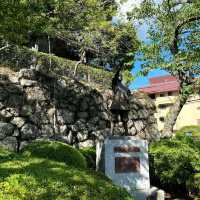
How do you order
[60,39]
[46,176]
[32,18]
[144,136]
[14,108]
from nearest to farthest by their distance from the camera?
[46,176]
[32,18]
[14,108]
[144,136]
[60,39]

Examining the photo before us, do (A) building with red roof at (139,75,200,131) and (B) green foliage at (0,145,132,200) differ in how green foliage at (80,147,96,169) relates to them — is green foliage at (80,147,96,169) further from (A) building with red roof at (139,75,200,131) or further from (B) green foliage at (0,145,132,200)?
(A) building with red roof at (139,75,200,131)

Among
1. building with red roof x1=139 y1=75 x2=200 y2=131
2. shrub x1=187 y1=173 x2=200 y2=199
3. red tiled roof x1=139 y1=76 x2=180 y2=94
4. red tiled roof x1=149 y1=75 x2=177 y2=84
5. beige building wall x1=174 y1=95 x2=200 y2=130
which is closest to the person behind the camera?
shrub x1=187 y1=173 x2=200 y2=199

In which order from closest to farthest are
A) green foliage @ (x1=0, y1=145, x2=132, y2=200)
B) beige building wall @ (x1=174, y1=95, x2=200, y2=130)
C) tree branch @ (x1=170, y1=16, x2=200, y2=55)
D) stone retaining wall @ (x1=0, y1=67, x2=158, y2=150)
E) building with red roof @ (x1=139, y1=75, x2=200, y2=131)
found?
1. green foliage @ (x1=0, y1=145, x2=132, y2=200)
2. tree branch @ (x1=170, y1=16, x2=200, y2=55)
3. stone retaining wall @ (x1=0, y1=67, x2=158, y2=150)
4. beige building wall @ (x1=174, y1=95, x2=200, y2=130)
5. building with red roof @ (x1=139, y1=75, x2=200, y2=131)

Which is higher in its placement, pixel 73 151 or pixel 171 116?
pixel 171 116

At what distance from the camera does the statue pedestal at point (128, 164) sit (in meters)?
13.2

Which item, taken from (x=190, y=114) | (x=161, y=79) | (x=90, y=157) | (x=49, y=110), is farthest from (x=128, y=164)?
(x=161, y=79)

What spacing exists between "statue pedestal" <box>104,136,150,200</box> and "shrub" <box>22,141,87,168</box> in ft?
3.36

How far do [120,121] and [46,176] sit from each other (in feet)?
61.2

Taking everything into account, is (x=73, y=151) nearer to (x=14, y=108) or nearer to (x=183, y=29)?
(x=14, y=108)

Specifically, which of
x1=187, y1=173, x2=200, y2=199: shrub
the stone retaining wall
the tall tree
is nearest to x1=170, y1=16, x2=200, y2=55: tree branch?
the tall tree

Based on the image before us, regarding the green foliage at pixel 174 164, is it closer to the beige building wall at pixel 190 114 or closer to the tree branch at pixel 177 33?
the tree branch at pixel 177 33

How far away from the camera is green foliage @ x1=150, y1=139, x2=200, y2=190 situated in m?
15.2

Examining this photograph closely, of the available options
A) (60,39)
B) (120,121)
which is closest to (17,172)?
(120,121)

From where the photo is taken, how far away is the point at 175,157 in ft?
50.6
